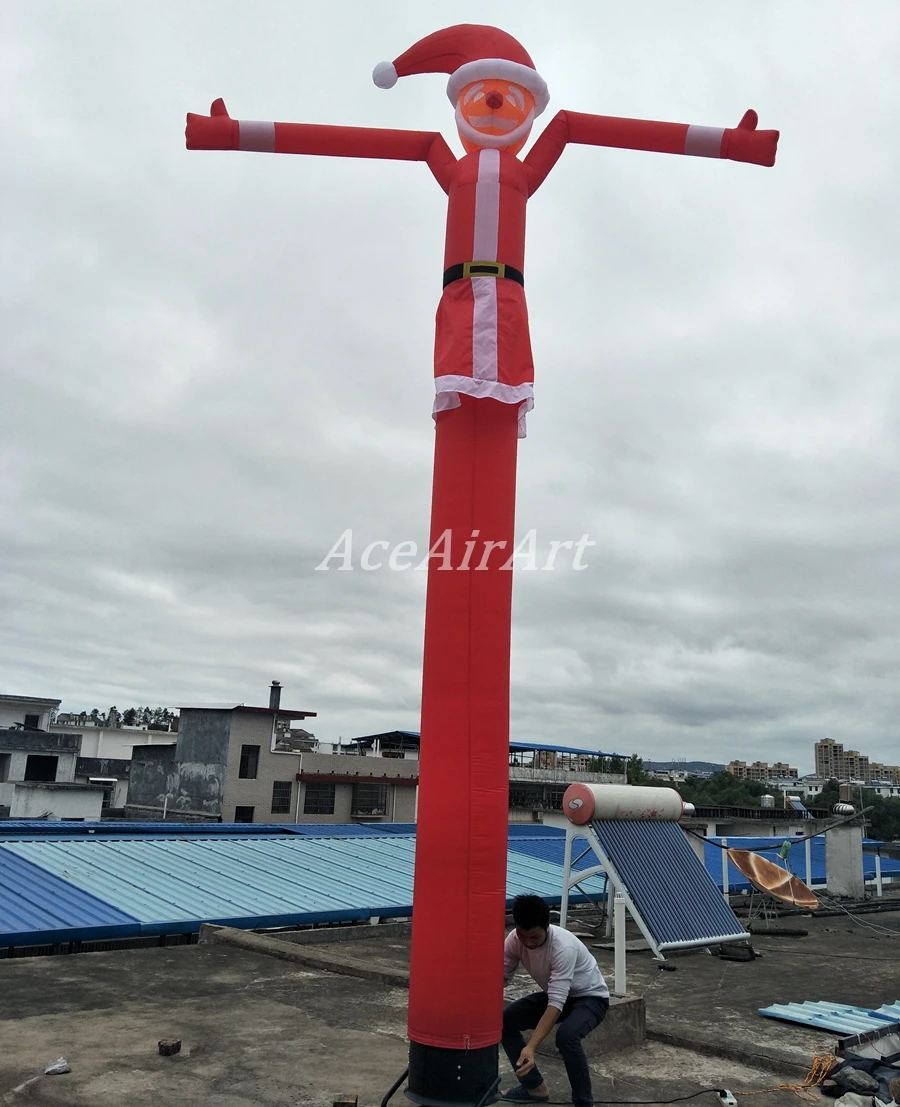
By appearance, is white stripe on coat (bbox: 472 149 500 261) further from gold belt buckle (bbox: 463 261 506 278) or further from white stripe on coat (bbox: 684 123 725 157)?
white stripe on coat (bbox: 684 123 725 157)

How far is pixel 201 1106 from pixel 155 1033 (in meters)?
2.07

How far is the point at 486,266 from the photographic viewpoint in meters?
8.31

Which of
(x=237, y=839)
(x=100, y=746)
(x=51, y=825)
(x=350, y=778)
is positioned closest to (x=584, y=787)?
(x=237, y=839)

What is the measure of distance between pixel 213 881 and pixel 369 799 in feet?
101

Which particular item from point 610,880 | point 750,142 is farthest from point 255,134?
point 610,880

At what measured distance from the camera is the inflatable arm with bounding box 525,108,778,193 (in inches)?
358

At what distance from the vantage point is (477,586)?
25.6ft

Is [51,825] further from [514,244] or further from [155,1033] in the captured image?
[514,244]

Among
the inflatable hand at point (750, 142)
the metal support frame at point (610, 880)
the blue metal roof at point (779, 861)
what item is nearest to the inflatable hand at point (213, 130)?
the inflatable hand at point (750, 142)

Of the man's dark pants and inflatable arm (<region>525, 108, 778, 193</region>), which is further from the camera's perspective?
inflatable arm (<region>525, 108, 778, 193</region>)

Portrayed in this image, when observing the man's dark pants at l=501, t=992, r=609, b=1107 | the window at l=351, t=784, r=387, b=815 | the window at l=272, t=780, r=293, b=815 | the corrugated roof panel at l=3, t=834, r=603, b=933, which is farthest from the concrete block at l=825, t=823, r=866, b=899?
the window at l=272, t=780, r=293, b=815

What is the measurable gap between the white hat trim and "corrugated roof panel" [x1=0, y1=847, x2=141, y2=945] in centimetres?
1093

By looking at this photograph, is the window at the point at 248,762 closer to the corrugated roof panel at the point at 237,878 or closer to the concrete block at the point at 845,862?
the corrugated roof panel at the point at 237,878

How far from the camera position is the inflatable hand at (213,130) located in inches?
355
